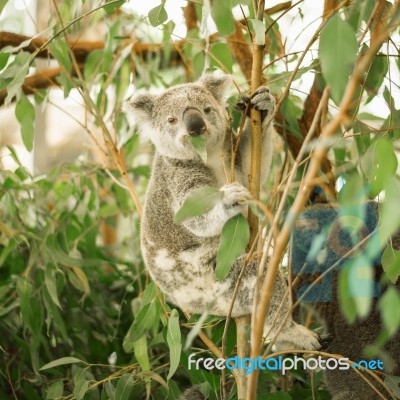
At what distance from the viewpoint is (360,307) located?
93 cm

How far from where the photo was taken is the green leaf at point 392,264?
1440 mm

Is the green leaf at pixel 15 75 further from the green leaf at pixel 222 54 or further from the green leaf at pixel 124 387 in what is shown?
the green leaf at pixel 124 387

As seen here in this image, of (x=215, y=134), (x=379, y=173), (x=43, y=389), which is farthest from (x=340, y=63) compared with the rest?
(x=43, y=389)

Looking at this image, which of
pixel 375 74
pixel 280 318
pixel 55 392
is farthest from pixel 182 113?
pixel 55 392

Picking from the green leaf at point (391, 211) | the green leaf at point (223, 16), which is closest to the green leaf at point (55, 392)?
the green leaf at point (223, 16)

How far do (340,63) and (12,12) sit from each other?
8.09 ft

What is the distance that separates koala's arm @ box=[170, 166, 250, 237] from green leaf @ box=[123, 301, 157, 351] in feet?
1.10

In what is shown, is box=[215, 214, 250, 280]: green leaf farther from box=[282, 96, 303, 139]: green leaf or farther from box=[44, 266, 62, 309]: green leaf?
box=[44, 266, 62, 309]: green leaf

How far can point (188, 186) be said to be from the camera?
2291 millimetres

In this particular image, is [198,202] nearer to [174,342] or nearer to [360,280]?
[360,280]

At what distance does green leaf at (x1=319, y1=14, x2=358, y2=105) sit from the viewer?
3.21 ft

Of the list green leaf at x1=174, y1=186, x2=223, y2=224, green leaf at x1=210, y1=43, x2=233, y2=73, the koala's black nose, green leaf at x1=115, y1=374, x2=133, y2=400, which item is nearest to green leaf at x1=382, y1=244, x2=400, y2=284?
green leaf at x1=174, y1=186, x2=223, y2=224

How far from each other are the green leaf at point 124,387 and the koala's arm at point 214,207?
23.6 inches

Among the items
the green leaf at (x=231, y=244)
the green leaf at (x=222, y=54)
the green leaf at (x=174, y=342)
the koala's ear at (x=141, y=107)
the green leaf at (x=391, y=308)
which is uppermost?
the green leaf at (x=222, y=54)
